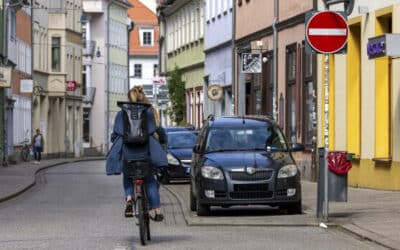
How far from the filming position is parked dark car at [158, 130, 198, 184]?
36.4 meters

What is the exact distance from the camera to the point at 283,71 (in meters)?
40.2

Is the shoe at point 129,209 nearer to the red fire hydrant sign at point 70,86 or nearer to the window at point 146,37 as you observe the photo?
the red fire hydrant sign at point 70,86

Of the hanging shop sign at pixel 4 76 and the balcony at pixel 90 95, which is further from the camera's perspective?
the balcony at pixel 90 95

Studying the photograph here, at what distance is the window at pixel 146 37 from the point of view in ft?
478

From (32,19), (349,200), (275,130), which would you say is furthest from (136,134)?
(32,19)

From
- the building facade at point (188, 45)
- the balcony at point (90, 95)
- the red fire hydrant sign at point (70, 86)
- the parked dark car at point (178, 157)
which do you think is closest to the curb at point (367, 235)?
the parked dark car at point (178, 157)

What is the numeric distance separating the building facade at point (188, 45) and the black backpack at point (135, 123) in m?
46.1

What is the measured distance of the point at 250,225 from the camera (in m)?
19.5

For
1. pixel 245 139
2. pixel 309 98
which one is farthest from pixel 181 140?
pixel 245 139

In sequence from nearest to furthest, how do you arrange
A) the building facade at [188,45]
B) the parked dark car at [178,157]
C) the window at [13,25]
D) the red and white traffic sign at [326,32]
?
the red and white traffic sign at [326,32] < the parked dark car at [178,157] < the building facade at [188,45] < the window at [13,25]

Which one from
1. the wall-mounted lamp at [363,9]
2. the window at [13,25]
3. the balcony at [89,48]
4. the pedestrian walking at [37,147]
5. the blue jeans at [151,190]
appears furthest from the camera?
the balcony at [89,48]

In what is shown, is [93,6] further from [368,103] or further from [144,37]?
[368,103]

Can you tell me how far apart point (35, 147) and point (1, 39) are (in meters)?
9.73

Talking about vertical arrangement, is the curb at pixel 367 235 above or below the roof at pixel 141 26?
below
